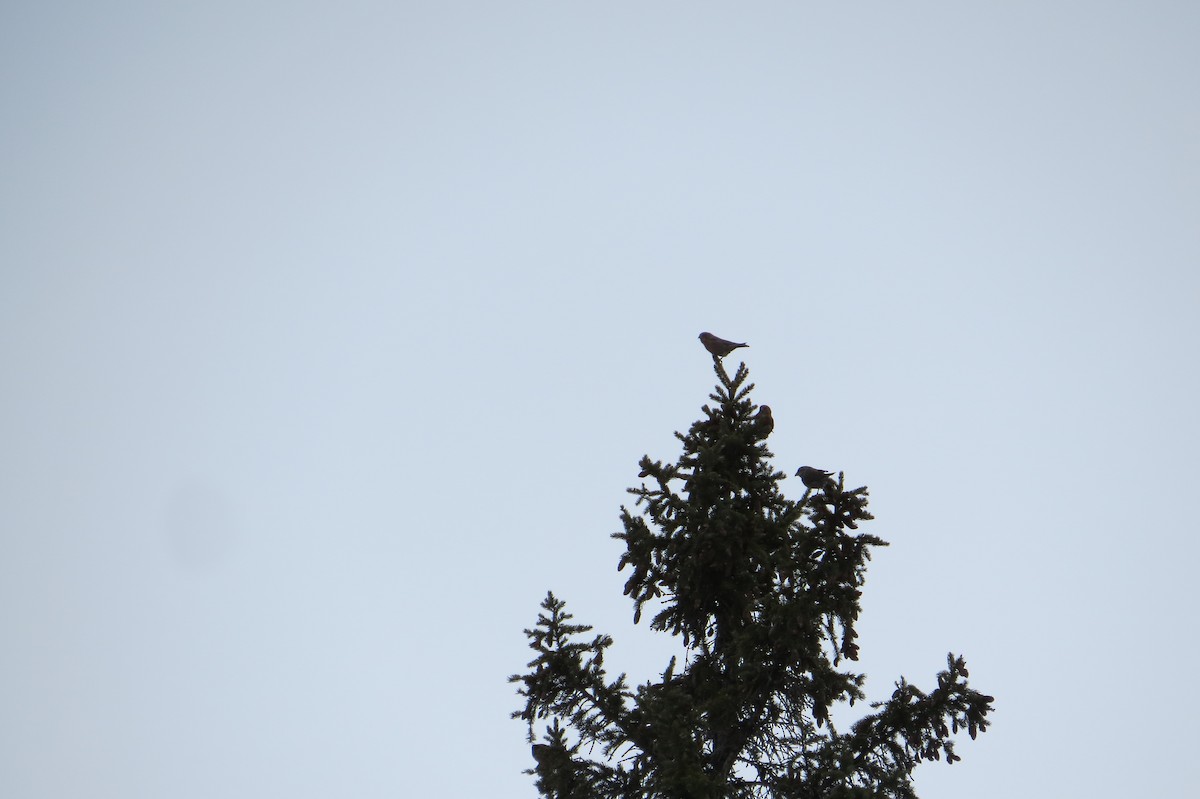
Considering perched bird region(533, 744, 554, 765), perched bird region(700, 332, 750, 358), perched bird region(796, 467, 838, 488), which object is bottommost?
perched bird region(533, 744, 554, 765)

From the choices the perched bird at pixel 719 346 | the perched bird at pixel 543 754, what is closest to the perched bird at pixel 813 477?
the perched bird at pixel 719 346

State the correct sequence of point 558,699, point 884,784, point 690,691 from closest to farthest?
point 884,784 → point 558,699 → point 690,691

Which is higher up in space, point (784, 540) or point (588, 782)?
point (784, 540)

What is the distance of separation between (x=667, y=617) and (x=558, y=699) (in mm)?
1907

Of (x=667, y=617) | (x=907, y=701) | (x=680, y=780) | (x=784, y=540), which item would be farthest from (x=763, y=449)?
(x=680, y=780)

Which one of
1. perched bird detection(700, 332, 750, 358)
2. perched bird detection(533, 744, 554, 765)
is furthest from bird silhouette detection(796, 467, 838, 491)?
perched bird detection(533, 744, 554, 765)

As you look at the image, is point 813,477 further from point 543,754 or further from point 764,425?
point 543,754

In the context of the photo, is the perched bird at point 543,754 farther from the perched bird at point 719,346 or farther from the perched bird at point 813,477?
the perched bird at point 719,346

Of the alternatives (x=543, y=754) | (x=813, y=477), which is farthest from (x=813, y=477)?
(x=543, y=754)

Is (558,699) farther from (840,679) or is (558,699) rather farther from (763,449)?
(763,449)

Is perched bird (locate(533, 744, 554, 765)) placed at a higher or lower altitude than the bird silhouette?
lower

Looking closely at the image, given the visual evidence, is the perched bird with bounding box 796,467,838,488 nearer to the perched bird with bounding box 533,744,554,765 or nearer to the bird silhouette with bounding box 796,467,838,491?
the bird silhouette with bounding box 796,467,838,491

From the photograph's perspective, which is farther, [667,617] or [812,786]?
[667,617]

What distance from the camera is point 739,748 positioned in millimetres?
10109
